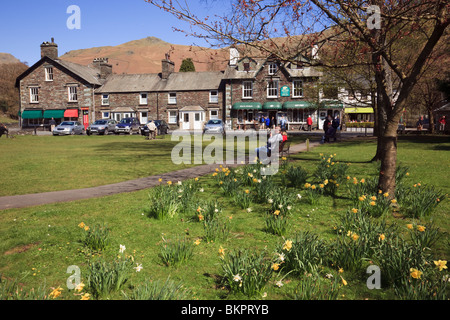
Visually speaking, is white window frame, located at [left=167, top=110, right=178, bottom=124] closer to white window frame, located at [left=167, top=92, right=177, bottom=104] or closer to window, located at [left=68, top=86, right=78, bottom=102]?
white window frame, located at [left=167, top=92, right=177, bottom=104]

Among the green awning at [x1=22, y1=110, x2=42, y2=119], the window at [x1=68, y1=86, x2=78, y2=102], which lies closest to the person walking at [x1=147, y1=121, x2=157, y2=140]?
the window at [x1=68, y1=86, x2=78, y2=102]

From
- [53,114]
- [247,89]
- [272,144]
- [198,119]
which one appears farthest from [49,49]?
[272,144]

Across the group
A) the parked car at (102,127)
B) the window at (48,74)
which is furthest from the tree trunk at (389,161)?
the window at (48,74)

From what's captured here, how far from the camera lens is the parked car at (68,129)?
3797 centimetres

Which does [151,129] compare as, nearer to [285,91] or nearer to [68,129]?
[68,129]

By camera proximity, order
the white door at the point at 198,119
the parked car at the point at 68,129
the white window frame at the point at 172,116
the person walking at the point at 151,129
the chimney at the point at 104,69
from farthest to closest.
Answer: the chimney at the point at 104,69, the white window frame at the point at 172,116, the white door at the point at 198,119, the parked car at the point at 68,129, the person walking at the point at 151,129

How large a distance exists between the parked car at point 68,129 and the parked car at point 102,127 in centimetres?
226

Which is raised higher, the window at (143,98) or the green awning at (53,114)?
the window at (143,98)

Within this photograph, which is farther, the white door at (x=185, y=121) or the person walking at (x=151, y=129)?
the white door at (x=185, y=121)

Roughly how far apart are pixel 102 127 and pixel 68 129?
378cm

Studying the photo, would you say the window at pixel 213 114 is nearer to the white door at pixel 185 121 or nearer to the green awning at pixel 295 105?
the white door at pixel 185 121

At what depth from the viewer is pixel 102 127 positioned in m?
39.0

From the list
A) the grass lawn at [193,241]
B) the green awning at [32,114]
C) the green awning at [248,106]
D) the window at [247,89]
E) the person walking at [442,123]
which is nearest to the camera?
the grass lawn at [193,241]

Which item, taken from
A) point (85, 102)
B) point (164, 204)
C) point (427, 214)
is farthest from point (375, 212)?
→ point (85, 102)
